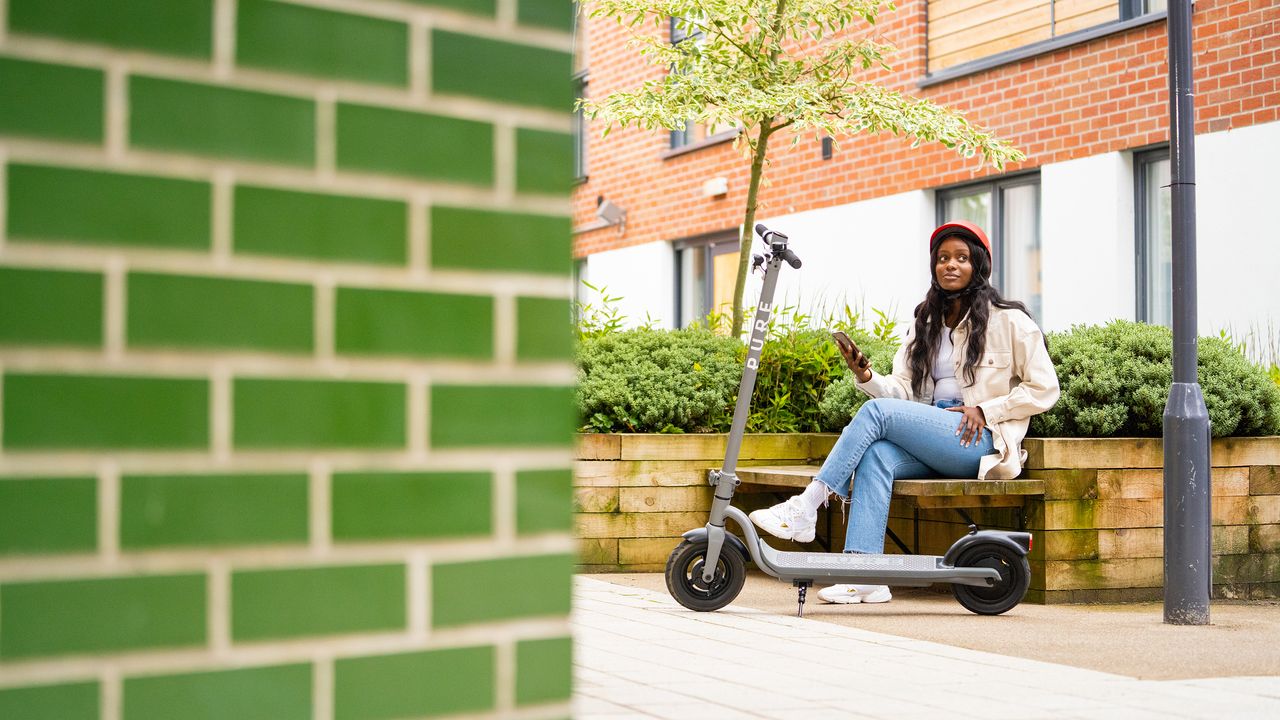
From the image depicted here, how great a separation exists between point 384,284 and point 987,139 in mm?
8533

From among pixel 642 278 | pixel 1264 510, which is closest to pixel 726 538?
pixel 1264 510

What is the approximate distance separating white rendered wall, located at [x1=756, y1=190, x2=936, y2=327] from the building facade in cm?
2

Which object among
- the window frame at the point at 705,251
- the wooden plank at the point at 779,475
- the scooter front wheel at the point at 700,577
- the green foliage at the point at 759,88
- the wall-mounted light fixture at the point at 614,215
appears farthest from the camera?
the wall-mounted light fixture at the point at 614,215

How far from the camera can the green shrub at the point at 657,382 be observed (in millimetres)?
7645

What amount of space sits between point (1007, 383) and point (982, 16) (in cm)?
721

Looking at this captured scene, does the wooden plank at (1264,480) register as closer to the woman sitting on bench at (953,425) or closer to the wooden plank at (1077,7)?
the woman sitting on bench at (953,425)

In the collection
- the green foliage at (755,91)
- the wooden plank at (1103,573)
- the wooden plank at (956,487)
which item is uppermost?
the green foliage at (755,91)

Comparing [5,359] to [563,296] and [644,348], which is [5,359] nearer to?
[563,296]

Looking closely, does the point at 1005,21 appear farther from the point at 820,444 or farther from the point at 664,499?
the point at 664,499

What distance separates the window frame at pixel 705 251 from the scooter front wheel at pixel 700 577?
9725 millimetres

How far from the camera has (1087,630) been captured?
558cm

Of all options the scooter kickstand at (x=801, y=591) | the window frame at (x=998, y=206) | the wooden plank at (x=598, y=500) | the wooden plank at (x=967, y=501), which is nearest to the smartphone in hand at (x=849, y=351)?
the wooden plank at (x=967, y=501)

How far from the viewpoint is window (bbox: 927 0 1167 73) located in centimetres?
1155

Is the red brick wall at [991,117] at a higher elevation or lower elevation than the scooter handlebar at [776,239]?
higher
